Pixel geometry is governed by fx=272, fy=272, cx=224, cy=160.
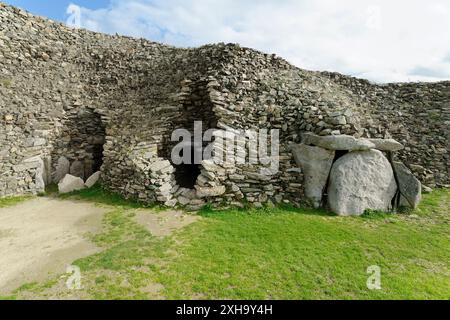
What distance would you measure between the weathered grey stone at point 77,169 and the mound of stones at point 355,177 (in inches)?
508

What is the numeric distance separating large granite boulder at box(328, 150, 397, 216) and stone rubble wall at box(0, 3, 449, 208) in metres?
1.28

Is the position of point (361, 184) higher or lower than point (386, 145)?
lower

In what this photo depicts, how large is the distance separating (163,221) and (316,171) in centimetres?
690

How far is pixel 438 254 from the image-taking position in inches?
339

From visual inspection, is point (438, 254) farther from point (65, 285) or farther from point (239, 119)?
point (65, 285)

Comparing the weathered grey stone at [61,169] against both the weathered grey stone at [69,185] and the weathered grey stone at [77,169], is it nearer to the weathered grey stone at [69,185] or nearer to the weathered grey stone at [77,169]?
the weathered grey stone at [77,169]

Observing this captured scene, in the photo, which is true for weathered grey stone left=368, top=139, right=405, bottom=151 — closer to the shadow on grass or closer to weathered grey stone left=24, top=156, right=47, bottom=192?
the shadow on grass

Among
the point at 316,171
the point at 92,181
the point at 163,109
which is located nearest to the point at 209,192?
the point at 316,171

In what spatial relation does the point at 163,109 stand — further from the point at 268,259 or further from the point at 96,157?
the point at 268,259

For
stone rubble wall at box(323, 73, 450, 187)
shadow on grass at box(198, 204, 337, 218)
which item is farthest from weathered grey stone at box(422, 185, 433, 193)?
shadow on grass at box(198, 204, 337, 218)

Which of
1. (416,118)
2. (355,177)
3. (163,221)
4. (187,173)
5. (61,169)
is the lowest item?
(163,221)

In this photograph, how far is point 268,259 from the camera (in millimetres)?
7902
